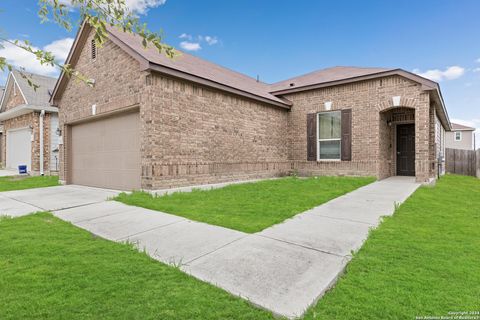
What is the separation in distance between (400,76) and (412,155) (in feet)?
14.8

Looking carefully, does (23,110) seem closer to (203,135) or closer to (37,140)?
(37,140)

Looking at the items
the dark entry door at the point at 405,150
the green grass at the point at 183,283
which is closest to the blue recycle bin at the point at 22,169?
the green grass at the point at 183,283

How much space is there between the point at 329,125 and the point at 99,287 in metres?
11.0

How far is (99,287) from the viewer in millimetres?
2420

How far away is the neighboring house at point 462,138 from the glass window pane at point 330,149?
29.6 m

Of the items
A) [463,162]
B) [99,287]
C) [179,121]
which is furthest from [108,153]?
[463,162]

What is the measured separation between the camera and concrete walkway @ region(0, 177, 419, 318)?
8.00 feet

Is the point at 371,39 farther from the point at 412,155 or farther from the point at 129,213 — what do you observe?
the point at 129,213

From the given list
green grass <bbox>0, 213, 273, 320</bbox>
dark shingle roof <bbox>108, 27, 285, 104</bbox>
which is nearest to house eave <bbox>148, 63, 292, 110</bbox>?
dark shingle roof <bbox>108, 27, 285, 104</bbox>

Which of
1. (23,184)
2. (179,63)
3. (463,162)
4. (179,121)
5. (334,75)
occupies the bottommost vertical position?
(23,184)

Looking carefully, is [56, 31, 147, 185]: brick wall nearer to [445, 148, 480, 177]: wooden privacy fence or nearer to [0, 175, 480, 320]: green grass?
[0, 175, 480, 320]: green grass

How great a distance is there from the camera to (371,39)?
14.3m

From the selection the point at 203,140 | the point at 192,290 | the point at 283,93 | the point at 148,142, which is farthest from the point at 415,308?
the point at 283,93

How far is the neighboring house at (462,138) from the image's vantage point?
30.6 metres
